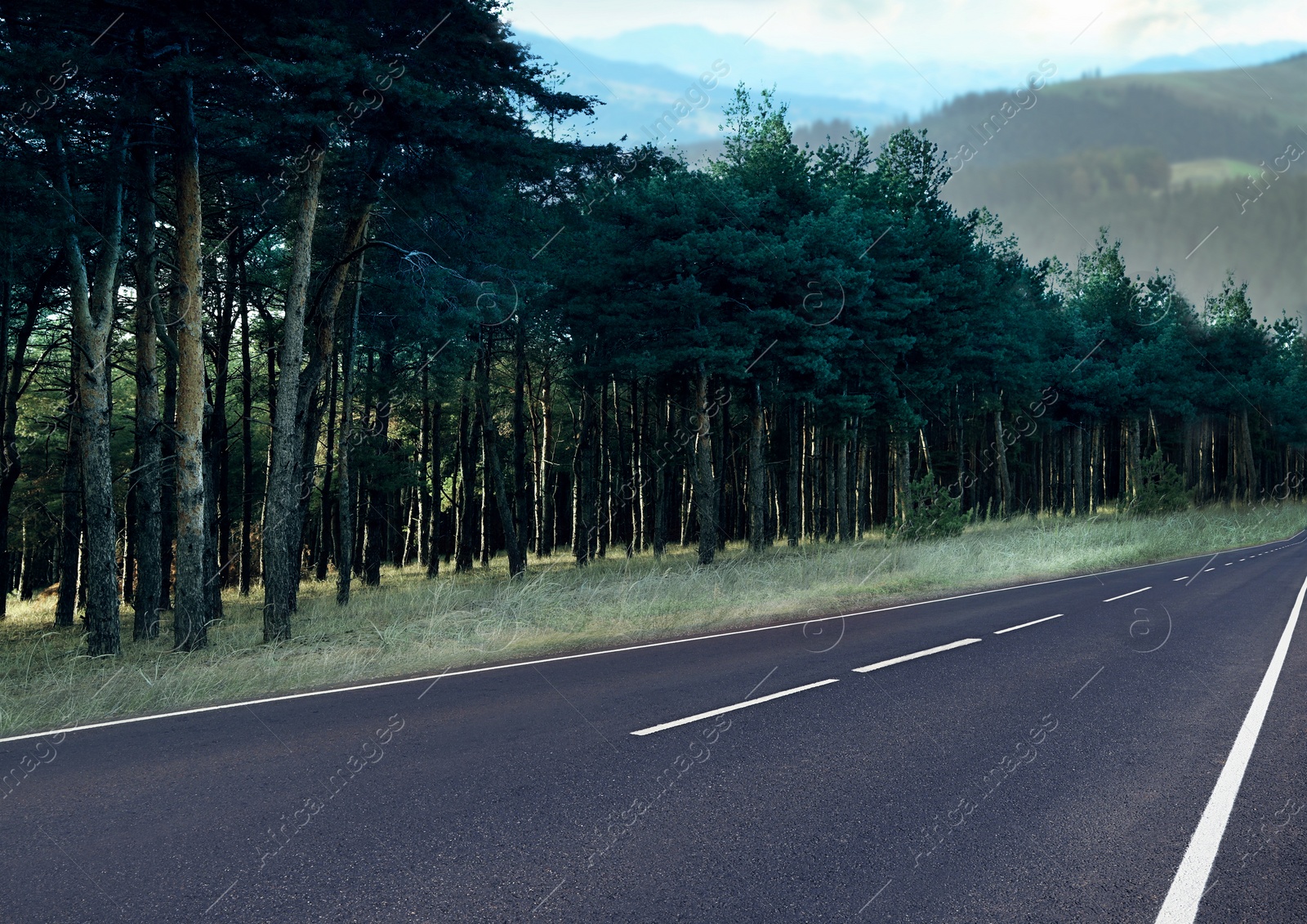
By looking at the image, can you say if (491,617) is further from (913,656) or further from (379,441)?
(379,441)

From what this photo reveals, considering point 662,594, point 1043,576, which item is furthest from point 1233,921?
point 1043,576

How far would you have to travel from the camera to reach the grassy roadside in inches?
383

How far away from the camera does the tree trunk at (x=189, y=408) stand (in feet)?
43.1

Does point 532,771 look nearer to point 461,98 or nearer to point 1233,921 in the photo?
point 1233,921

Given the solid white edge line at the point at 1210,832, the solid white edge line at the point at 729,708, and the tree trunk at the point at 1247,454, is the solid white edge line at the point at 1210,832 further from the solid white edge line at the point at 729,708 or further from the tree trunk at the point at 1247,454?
the tree trunk at the point at 1247,454

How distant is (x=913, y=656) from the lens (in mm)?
10508

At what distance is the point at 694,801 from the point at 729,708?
2472mm

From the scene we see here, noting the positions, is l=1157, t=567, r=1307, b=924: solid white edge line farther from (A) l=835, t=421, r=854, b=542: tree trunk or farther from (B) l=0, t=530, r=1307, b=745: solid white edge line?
(A) l=835, t=421, r=854, b=542: tree trunk

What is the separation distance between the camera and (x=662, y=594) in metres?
17.1

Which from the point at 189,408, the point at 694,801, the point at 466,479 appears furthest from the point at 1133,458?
the point at 694,801

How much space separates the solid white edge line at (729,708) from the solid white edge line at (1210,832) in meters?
3.58

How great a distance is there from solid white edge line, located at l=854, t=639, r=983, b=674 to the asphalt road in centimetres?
21

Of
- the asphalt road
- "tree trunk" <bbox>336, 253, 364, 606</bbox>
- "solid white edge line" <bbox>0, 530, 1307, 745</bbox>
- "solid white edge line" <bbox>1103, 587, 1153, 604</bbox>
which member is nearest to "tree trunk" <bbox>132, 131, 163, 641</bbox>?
"tree trunk" <bbox>336, 253, 364, 606</bbox>

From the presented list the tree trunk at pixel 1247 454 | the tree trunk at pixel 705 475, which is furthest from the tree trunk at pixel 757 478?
the tree trunk at pixel 1247 454
